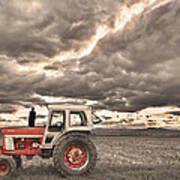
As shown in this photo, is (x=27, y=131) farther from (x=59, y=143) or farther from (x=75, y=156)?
(x=75, y=156)

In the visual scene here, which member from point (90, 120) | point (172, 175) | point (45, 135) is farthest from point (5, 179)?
point (172, 175)

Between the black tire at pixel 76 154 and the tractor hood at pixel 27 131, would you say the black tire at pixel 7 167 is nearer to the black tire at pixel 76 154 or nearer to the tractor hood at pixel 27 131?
the tractor hood at pixel 27 131

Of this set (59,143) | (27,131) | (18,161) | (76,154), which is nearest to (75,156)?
(76,154)

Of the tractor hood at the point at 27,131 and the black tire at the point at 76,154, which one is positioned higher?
the tractor hood at the point at 27,131

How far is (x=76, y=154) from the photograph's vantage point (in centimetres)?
895

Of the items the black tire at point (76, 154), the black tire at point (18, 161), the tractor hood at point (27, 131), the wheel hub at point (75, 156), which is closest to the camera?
the black tire at point (76, 154)

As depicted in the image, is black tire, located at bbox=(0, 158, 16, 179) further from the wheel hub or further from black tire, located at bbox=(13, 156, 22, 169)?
the wheel hub

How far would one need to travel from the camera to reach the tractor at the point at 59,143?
8.80m

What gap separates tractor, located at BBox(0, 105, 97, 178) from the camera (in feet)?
28.9

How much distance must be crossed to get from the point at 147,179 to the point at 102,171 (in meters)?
2.04

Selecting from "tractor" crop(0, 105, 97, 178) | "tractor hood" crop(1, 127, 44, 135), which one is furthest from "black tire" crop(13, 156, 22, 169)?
"tractor hood" crop(1, 127, 44, 135)

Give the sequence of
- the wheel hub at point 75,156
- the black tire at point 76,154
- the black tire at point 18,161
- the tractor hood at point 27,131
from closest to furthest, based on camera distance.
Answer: the black tire at point 76,154 → the wheel hub at point 75,156 → the tractor hood at point 27,131 → the black tire at point 18,161

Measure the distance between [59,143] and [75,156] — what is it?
0.76m

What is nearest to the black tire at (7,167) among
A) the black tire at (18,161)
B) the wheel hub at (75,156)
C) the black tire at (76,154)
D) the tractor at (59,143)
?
the tractor at (59,143)
